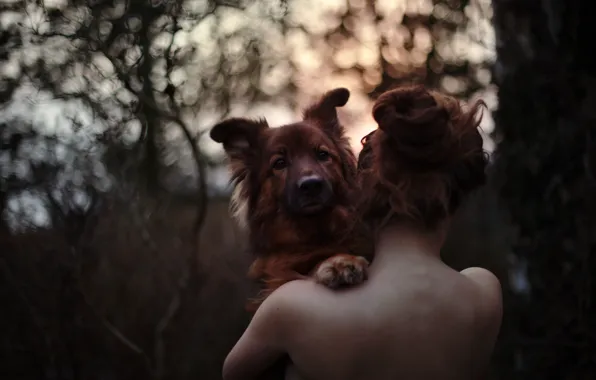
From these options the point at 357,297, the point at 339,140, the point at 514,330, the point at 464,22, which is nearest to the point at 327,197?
the point at 339,140

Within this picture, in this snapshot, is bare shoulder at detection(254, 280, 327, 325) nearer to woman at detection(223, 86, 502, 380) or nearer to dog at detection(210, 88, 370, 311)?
woman at detection(223, 86, 502, 380)

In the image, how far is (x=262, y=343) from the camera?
233 cm

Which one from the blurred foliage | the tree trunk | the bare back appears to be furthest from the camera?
the blurred foliage

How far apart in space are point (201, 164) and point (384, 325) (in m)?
5.44

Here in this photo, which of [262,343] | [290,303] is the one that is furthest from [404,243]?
[262,343]

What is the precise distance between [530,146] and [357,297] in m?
4.24

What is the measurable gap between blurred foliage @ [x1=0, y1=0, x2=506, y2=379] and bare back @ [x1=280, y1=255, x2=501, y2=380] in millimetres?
4035

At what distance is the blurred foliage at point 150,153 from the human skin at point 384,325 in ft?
13.1

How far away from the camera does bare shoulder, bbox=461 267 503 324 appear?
2449 millimetres

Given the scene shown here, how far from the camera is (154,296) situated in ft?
26.8

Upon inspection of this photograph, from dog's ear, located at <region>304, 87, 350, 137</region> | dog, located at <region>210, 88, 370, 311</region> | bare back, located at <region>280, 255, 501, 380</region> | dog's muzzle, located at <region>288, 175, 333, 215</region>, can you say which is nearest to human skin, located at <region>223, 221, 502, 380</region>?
bare back, located at <region>280, 255, 501, 380</region>

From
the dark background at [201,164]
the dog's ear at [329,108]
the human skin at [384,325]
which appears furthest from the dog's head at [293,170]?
the dark background at [201,164]

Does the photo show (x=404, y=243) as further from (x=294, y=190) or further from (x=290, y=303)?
(x=294, y=190)

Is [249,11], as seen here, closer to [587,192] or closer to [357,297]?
[587,192]
